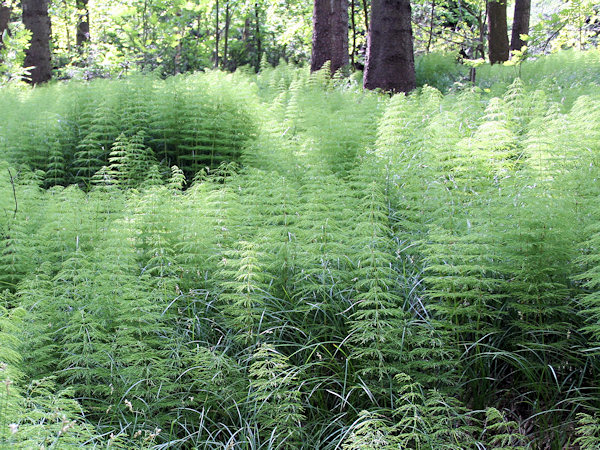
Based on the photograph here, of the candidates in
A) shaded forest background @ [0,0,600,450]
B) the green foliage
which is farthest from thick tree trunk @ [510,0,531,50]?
shaded forest background @ [0,0,600,450]

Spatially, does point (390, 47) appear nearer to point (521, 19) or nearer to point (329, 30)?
point (329, 30)

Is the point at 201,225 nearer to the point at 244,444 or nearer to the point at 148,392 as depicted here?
the point at 148,392

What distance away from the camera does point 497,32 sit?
10.6 m

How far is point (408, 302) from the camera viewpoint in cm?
295

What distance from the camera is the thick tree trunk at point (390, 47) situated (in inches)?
270

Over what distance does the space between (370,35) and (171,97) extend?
287 cm

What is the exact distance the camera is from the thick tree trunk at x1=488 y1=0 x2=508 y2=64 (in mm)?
10484

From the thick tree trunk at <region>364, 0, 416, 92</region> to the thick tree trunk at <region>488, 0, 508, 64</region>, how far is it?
4493mm

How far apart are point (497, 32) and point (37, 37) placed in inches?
363

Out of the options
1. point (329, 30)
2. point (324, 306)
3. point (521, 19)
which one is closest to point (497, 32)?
point (521, 19)

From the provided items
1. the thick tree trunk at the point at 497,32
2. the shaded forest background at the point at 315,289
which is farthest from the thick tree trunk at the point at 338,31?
the shaded forest background at the point at 315,289

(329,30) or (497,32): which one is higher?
(497,32)

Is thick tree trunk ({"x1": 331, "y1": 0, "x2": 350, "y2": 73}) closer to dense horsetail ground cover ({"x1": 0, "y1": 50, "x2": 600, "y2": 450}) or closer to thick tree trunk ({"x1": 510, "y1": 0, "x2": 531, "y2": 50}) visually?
thick tree trunk ({"x1": 510, "y1": 0, "x2": 531, "y2": 50})

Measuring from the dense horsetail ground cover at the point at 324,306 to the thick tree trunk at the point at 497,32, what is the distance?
21.2 feet
